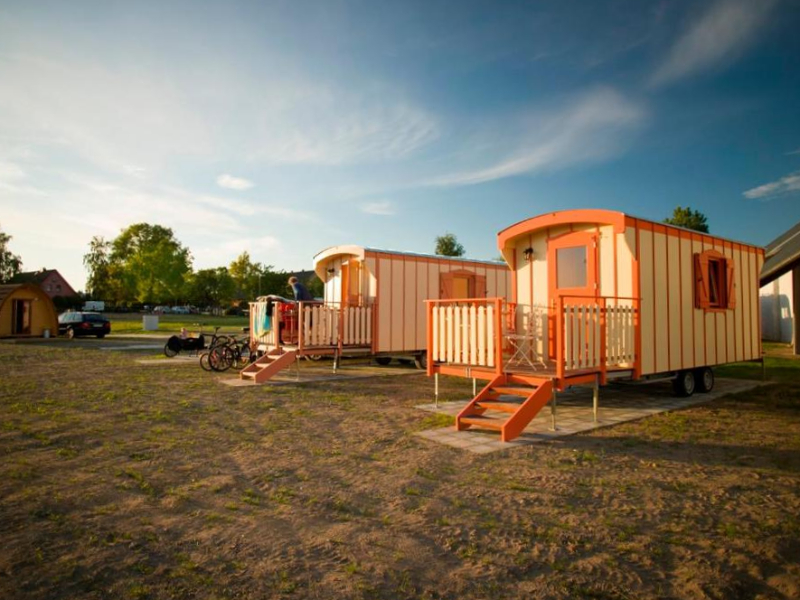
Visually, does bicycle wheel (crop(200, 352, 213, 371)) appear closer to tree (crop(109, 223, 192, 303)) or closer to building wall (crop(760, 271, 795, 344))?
building wall (crop(760, 271, 795, 344))

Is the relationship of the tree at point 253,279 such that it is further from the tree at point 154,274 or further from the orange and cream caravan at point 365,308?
the orange and cream caravan at point 365,308

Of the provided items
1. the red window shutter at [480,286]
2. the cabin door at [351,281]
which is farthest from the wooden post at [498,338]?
the red window shutter at [480,286]

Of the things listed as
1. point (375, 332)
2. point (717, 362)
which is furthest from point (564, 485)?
point (375, 332)

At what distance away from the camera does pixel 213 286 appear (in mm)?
71375

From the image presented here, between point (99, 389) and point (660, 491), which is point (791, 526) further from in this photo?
point (99, 389)

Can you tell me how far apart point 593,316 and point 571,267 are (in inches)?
76.8

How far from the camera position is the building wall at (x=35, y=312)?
2456 centimetres

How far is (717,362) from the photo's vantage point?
31.2ft

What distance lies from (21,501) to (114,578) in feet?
5.72

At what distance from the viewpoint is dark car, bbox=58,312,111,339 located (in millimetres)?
26172

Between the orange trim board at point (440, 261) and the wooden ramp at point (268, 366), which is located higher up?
the orange trim board at point (440, 261)

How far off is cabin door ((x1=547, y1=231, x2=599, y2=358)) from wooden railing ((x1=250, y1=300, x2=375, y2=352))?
5.34 metres

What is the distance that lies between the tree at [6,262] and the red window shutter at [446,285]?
6156cm

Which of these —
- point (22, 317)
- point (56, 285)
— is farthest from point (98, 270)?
point (22, 317)
